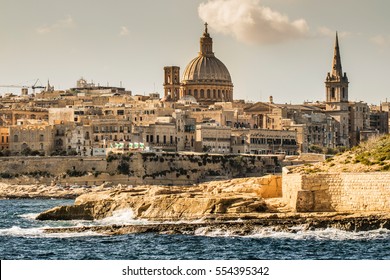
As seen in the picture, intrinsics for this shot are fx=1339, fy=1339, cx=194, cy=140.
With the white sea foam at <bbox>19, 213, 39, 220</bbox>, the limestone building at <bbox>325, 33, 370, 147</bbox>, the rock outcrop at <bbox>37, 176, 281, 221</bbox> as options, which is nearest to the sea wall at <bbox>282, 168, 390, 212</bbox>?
the rock outcrop at <bbox>37, 176, 281, 221</bbox>

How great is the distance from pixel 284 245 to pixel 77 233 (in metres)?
8.17

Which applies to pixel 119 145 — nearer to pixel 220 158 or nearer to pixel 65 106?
pixel 220 158

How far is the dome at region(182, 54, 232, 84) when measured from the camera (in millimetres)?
131000

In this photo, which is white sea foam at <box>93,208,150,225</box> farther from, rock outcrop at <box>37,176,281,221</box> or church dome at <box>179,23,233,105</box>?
church dome at <box>179,23,233,105</box>

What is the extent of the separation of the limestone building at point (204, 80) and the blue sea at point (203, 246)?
8736cm

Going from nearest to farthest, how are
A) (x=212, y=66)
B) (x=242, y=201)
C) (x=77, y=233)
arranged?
1. (x=77, y=233)
2. (x=242, y=201)
3. (x=212, y=66)

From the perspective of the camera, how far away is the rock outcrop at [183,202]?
151ft

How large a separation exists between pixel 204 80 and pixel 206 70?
101 centimetres

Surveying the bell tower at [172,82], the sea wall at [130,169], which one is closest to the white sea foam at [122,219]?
the sea wall at [130,169]

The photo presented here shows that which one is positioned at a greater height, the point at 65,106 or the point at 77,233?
the point at 65,106

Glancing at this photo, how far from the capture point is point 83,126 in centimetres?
10044

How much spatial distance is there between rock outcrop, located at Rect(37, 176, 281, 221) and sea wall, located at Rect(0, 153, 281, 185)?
3871 centimetres
